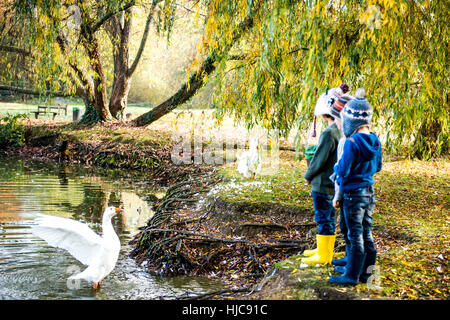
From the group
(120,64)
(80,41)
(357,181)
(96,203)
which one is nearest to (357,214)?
(357,181)

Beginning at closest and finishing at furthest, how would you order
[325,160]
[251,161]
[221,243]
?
[325,160], [221,243], [251,161]

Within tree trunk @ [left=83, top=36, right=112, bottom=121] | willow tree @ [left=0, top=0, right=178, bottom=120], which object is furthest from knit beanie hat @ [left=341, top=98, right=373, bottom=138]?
tree trunk @ [left=83, top=36, right=112, bottom=121]

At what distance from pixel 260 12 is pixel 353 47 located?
1760 mm

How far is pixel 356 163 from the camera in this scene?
390 centimetres

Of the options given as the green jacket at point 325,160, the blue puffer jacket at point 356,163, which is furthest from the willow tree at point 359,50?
the blue puffer jacket at point 356,163

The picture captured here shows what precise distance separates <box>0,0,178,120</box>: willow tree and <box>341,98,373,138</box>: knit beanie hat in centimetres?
527

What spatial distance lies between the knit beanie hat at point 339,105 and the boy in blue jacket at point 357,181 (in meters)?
0.28

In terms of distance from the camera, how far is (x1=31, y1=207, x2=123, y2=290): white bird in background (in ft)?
17.9

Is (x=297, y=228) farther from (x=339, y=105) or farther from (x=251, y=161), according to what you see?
(x=339, y=105)

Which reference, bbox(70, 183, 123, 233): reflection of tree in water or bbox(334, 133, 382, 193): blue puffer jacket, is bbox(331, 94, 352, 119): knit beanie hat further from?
bbox(70, 183, 123, 233): reflection of tree in water

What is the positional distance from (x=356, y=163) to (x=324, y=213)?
769 millimetres

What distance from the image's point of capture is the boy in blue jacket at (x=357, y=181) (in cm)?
387

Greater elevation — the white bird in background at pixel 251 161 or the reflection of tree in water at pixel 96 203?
the white bird in background at pixel 251 161

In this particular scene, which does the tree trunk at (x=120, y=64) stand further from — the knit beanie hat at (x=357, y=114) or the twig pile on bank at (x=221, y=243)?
the knit beanie hat at (x=357, y=114)
